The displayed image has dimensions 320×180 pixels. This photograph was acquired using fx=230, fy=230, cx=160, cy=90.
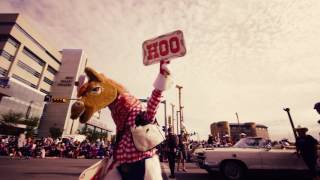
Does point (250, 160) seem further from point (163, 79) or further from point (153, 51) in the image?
point (153, 51)

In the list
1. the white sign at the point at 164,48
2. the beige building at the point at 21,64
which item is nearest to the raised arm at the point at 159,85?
the white sign at the point at 164,48

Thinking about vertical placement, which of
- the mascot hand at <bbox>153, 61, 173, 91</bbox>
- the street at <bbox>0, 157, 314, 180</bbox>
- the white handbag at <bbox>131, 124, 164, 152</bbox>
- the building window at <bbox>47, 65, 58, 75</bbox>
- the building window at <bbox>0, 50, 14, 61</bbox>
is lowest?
the street at <bbox>0, 157, 314, 180</bbox>

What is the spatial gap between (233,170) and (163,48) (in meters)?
7.44

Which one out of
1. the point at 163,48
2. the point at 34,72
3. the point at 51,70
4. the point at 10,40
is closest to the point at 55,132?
the point at 34,72

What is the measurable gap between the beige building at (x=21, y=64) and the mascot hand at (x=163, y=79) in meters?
50.7

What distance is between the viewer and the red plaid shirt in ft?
8.57

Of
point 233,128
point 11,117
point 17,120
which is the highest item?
point 233,128

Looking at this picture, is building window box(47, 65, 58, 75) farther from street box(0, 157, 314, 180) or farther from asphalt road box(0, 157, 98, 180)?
street box(0, 157, 314, 180)

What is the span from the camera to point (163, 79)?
251 cm

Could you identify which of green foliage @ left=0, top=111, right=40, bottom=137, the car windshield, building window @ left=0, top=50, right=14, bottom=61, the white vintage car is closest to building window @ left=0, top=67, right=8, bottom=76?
building window @ left=0, top=50, right=14, bottom=61

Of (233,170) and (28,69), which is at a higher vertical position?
(28,69)

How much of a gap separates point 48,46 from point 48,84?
448 inches

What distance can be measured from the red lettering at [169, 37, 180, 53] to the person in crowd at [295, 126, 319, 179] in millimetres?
6940

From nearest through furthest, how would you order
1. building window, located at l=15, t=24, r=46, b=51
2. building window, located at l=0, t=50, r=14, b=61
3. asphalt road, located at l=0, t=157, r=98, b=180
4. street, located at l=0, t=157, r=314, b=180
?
asphalt road, located at l=0, t=157, r=98, b=180 < street, located at l=0, t=157, r=314, b=180 < building window, located at l=0, t=50, r=14, b=61 < building window, located at l=15, t=24, r=46, b=51
